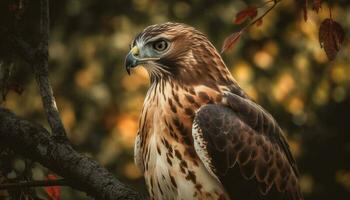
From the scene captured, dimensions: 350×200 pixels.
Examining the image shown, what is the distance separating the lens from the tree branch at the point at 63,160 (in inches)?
183

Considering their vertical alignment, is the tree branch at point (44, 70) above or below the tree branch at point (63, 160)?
above

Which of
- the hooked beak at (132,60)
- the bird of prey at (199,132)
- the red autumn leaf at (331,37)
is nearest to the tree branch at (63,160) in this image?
the bird of prey at (199,132)

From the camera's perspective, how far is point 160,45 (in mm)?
5480

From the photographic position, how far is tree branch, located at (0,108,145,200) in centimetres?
465

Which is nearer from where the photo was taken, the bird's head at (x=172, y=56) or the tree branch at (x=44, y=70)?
the tree branch at (x=44, y=70)

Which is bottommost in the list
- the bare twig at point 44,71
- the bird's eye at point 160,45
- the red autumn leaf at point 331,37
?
the red autumn leaf at point 331,37

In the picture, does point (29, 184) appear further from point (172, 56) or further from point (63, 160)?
point (172, 56)

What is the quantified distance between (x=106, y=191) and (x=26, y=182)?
0.42 metres

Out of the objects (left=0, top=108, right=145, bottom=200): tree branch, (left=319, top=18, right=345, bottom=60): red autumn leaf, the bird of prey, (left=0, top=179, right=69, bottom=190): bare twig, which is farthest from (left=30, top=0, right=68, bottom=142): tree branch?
(left=319, top=18, right=345, bottom=60): red autumn leaf

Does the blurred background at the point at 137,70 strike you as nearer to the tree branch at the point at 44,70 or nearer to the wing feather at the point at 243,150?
the wing feather at the point at 243,150

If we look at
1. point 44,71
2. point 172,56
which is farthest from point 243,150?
point 44,71

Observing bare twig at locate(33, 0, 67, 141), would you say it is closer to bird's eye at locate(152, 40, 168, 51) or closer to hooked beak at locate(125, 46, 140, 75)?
hooked beak at locate(125, 46, 140, 75)

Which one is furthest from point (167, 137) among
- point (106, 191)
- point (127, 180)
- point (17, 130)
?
point (127, 180)

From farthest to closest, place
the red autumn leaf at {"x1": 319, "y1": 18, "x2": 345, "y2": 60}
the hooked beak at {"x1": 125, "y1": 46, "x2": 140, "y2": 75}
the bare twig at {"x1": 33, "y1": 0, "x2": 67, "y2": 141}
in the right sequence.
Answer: the hooked beak at {"x1": 125, "y1": 46, "x2": 140, "y2": 75} → the bare twig at {"x1": 33, "y1": 0, "x2": 67, "y2": 141} → the red autumn leaf at {"x1": 319, "y1": 18, "x2": 345, "y2": 60}
